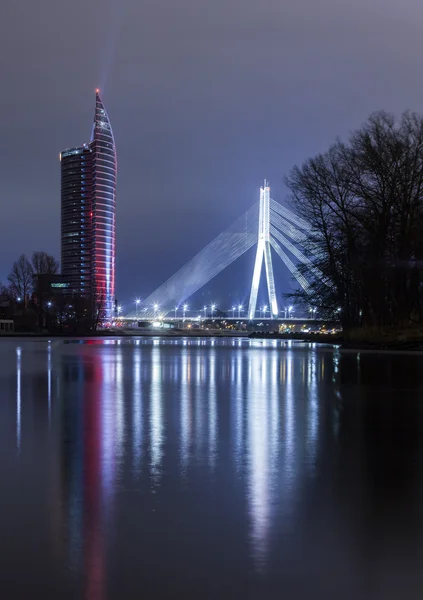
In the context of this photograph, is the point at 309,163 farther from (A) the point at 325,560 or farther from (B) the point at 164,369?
(A) the point at 325,560

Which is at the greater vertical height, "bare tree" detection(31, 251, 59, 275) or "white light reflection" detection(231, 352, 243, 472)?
"bare tree" detection(31, 251, 59, 275)

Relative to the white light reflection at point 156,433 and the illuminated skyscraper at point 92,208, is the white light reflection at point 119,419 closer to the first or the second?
the white light reflection at point 156,433

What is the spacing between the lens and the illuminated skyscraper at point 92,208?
164 m

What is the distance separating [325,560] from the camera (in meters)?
3.80

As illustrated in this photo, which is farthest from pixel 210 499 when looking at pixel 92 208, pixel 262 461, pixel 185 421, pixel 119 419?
pixel 92 208

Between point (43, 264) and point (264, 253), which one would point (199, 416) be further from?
point (43, 264)

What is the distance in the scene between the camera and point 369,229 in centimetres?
3644

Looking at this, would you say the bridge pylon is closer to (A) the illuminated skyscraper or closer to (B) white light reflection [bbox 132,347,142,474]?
(B) white light reflection [bbox 132,347,142,474]

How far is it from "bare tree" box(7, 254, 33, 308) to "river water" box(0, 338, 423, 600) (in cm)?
8911

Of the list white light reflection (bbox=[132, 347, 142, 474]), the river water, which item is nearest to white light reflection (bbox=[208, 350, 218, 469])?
the river water

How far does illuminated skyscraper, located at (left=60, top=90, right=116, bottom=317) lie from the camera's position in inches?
6467

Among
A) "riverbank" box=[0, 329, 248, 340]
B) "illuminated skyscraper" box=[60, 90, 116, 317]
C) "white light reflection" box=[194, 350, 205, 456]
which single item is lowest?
"riverbank" box=[0, 329, 248, 340]

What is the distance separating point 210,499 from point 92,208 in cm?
16342

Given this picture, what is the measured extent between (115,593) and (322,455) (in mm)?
3702
